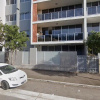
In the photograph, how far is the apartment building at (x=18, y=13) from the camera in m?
18.0

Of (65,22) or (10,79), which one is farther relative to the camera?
(65,22)

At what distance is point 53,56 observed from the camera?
1313cm

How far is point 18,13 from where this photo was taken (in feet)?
61.0

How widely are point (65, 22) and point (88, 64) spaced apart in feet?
23.1

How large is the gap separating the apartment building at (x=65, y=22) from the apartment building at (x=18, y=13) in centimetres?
212

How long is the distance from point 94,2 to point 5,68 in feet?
49.4

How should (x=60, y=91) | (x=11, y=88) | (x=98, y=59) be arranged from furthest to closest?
(x=98, y=59)
(x=11, y=88)
(x=60, y=91)

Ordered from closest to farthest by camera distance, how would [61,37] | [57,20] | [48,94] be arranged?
[48,94] → [57,20] → [61,37]

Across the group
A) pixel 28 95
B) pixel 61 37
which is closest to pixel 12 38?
pixel 61 37

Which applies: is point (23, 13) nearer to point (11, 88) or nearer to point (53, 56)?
point (53, 56)

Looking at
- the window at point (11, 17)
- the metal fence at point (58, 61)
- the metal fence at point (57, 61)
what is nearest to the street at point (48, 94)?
the metal fence at point (58, 61)

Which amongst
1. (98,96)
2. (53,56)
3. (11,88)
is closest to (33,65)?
(53,56)

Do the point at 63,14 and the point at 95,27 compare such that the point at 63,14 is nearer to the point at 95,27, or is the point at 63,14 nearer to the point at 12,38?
the point at 95,27

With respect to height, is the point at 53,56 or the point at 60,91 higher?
the point at 53,56
